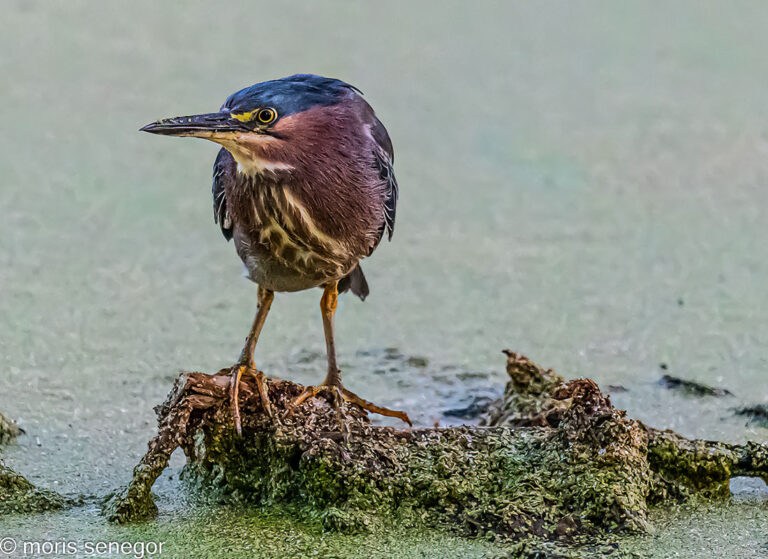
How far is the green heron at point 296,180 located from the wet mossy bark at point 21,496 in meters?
0.41

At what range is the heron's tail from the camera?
2717 mm

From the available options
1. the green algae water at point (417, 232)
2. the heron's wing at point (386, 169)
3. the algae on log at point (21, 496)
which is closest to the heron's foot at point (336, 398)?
the green algae water at point (417, 232)

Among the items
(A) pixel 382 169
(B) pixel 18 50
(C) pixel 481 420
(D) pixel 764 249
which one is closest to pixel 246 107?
(A) pixel 382 169

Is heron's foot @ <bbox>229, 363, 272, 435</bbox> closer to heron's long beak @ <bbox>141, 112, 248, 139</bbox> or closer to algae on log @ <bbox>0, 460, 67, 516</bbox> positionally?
algae on log @ <bbox>0, 460, 67, 516</bbox>

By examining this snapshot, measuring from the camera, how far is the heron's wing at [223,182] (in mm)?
2184

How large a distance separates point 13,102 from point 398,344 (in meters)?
2.26

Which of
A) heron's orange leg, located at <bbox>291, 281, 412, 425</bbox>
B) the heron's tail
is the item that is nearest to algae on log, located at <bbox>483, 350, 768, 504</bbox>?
heron's orange leg, located at <bbox>291, 281, 412, 425</bbox>

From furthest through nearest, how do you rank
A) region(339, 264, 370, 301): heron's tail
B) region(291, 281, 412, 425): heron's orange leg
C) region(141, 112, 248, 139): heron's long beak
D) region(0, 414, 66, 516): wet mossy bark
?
1. region(339, 264, 370, 301): heron's tail
2. region(291, 281, 412, 425): heron's orange leg
3. region(0, 414, 66, 516): wet mossy bark
4. region(141, 112, 248, 139): heron's long beak

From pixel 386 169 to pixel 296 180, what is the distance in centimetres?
30

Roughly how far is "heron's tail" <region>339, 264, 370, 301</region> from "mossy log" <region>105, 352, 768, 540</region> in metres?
0.57

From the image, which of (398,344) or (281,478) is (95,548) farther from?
(398,344)

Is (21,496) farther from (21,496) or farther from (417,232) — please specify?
(417,232)

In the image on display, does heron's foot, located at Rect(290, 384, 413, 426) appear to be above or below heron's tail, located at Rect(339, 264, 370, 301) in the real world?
below

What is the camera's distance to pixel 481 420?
273 centimetres
